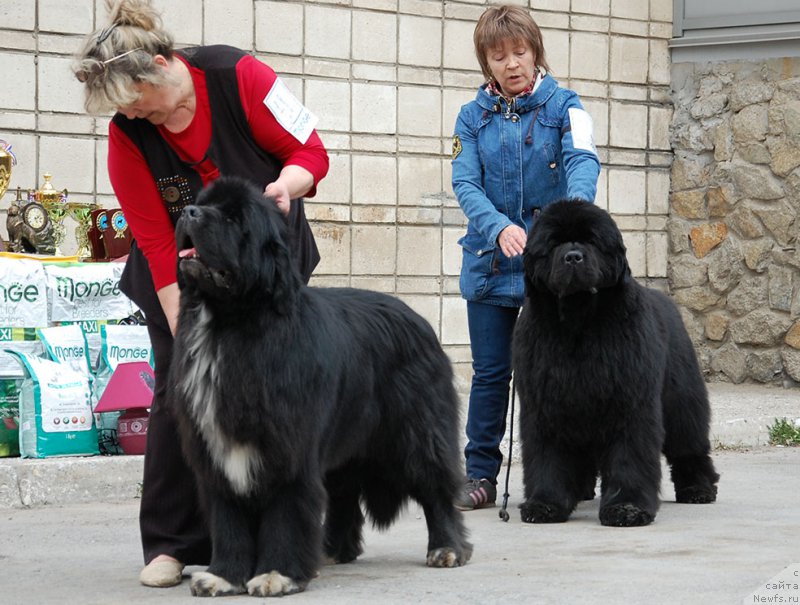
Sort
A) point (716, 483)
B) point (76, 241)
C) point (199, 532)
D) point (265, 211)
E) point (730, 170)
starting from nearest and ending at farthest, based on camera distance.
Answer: point (265, 211) < point (199, 532) < point (716, 483) < point (76, 241) < point (730, 170)

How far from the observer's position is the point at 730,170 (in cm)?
927

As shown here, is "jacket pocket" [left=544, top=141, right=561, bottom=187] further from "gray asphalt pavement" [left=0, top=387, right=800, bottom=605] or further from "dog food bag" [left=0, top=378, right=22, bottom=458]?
"dog food bag" [left=0, top=378, right=22, bottom=458]

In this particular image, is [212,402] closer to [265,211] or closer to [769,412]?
[265,211]

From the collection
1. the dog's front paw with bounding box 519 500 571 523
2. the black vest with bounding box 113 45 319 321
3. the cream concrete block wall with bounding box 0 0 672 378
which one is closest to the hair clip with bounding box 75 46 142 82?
the black vest with bounding box 113 45 319 321

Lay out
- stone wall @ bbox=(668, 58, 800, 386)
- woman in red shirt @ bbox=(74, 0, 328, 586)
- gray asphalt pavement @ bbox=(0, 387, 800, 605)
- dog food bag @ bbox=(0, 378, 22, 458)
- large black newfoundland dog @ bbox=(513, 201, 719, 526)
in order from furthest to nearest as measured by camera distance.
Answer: stone wall @ bbox=(668, 58, 800, 386) < dog food bag @ bbox=(0, 378, 22, 458) < large black newfoundland dog @ bbox=(513, 201, 719, 526) < woman in red shirt @ bbox=(74, 0, 328, 586) < gray asphalt pavement @ bbox=(0, 387, 800, 605)

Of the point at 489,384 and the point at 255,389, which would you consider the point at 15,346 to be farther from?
the point at 255,389

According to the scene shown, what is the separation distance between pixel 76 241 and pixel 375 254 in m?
2.05

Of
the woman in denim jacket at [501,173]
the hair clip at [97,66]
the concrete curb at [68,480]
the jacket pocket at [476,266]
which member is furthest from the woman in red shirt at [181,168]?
the concrete curb at [68,480]

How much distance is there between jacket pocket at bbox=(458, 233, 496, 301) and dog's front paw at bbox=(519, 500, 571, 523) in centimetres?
97

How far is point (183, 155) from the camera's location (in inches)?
162

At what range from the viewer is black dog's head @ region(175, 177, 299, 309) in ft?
11.5

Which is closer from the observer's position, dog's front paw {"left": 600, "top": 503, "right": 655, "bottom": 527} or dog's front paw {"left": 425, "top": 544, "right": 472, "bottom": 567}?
dog's front paw {"left": 425, "top": 544, "right": 472, "bottom": 567}

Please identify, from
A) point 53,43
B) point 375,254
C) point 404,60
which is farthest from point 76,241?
point 404,60

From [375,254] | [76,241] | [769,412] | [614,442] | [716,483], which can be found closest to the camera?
[614,442]
